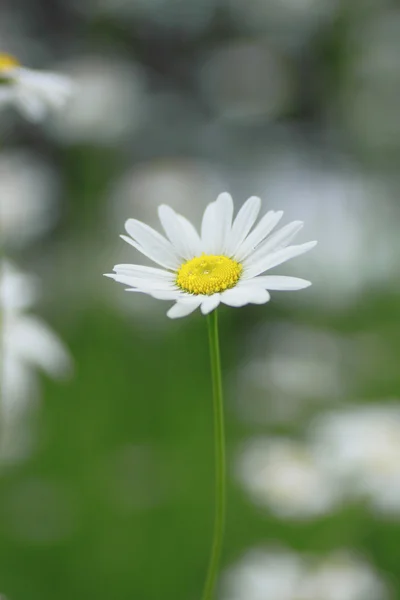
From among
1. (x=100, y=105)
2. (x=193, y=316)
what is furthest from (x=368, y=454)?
(x=100, y=105)

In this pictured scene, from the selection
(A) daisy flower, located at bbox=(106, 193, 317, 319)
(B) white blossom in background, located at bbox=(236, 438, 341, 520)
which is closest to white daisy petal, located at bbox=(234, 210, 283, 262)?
(A) daisy flower, located at bbox=(106, 193, 317, 319)

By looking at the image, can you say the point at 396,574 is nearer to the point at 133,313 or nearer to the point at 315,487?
the point at 315,487

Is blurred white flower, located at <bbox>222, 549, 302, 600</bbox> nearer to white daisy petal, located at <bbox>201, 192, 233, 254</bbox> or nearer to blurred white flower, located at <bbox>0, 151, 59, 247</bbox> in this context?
white daisy petal, located at <bbox>201, 192, 233, 254</bbox>

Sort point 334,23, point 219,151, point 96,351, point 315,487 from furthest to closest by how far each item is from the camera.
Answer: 1. point 219,151
2. point 334,23
3. point 96,351
4. point 315,487

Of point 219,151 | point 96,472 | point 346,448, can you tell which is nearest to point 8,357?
point 346,448

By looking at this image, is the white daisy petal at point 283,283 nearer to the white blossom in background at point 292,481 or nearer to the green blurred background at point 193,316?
the green blurred background at point 193,316

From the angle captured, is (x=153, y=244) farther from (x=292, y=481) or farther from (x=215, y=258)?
(x=292, y=481)
